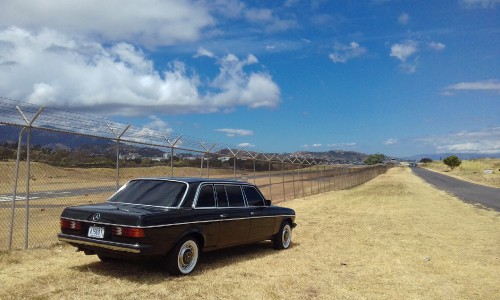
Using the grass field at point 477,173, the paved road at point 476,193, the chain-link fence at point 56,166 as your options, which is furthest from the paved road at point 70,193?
the grass field at point 477,173

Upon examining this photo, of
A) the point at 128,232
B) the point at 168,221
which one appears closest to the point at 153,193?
the point at 168,221

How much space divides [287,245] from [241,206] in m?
1.99

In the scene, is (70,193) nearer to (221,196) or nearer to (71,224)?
(71,224)

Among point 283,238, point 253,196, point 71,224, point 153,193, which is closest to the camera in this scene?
point 71,224

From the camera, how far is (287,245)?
10.3 metres

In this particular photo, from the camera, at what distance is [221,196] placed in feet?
27.4

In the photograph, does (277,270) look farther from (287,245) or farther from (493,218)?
(493,218)

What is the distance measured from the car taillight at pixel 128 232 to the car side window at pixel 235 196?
2287mm

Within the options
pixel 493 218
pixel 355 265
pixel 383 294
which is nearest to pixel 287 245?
pixel 355 265

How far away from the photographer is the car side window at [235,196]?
8.60 meters

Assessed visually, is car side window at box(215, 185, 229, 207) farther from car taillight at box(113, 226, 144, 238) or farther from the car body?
car taillight at box(113, 226, 144, 238)

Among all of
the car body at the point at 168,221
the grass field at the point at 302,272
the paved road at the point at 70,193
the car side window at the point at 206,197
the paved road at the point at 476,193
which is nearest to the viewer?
the grass field at the point at 302,272

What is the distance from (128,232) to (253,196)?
3.26 meters

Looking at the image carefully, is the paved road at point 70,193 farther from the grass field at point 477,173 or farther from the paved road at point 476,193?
the grass field at point 477,173
